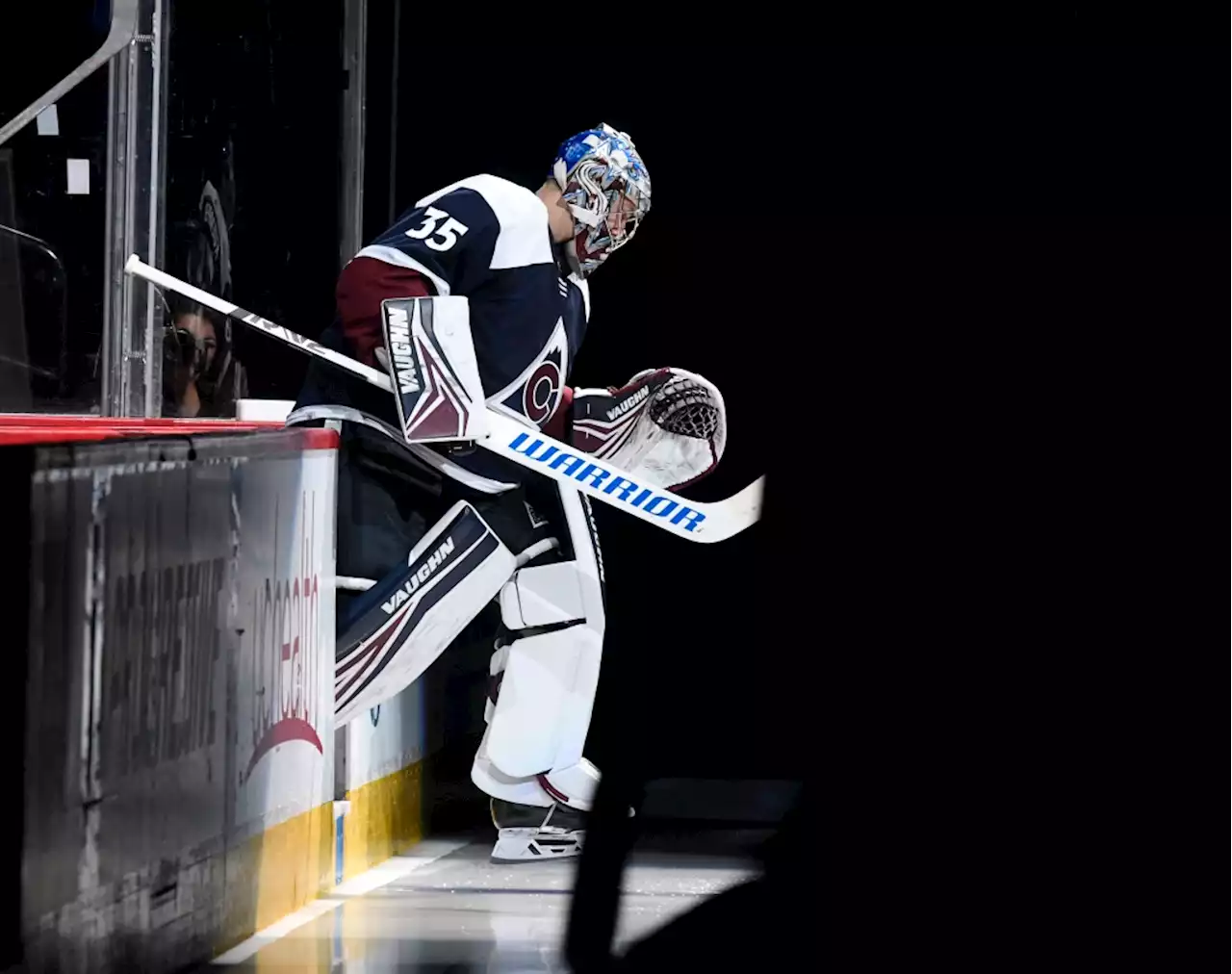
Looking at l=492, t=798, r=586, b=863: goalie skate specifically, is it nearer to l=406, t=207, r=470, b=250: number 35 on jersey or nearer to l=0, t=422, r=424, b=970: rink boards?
l=0, t=422, r=424, b=970: rink boards

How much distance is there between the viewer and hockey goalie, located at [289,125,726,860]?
3.28 meters

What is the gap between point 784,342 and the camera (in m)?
4.45

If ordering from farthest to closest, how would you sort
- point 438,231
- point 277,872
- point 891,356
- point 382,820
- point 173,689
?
point 891,356 → point 382,820 → point 438,231 → point 277,872 → point 173,689

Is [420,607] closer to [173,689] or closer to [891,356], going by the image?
[173,689]

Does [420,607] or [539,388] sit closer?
[420,607]

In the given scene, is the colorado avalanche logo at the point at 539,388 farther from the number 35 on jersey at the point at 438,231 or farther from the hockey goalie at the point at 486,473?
the number 35 on jersey at the point at 438,231

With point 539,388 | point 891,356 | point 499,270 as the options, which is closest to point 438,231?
point 499,270

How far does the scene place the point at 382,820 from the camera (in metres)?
3.61

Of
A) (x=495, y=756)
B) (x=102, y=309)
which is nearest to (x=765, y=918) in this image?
(x=495, y=756)

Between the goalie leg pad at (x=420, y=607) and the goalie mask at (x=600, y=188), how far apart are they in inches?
21.1

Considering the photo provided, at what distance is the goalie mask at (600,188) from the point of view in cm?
356

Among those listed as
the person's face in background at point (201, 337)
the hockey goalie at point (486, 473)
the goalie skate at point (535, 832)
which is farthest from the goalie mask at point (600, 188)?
the goalie skate at point (535, 832)

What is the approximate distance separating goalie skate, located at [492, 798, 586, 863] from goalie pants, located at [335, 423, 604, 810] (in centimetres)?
3

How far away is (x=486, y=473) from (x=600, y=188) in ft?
1.75
